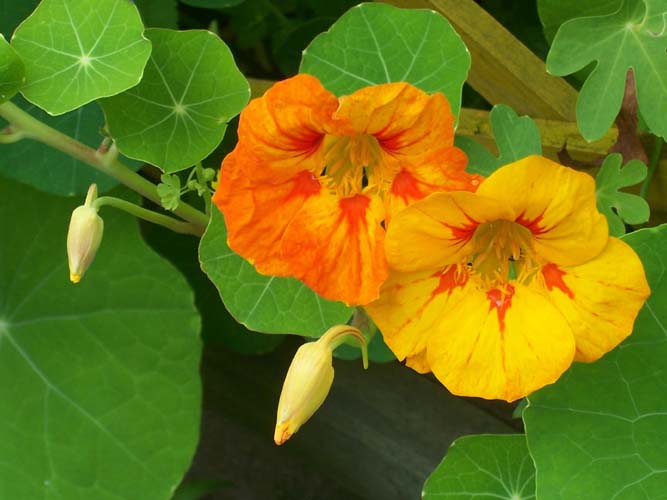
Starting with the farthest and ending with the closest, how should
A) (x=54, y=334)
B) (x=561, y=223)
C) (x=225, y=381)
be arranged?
(x=225, y=381)
(x=54, y=334)
(x=561, y=223)

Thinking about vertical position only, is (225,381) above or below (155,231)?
below

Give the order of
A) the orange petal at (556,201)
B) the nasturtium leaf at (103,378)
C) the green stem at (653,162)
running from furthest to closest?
the nasturtium leaf at (103,378)
the green stem at (653,162)
the orange petal at (556,201)

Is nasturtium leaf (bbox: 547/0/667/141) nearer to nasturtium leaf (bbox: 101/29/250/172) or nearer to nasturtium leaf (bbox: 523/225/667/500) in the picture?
nasturtium leaf (bbox: 523/225/667/500)

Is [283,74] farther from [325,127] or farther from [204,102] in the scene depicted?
[325,127]

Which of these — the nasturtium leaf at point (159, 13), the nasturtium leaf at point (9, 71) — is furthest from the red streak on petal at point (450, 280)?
the nasturtium leaf at point (159, 13)

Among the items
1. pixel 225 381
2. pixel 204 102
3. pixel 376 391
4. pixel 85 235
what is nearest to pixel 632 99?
pixel 204 102

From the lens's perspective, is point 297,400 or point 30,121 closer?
point 297,400

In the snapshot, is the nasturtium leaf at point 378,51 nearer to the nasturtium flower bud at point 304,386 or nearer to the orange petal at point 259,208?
the orange petal at point 259,208
